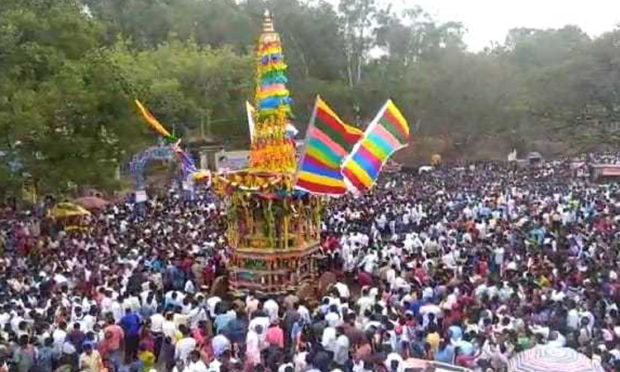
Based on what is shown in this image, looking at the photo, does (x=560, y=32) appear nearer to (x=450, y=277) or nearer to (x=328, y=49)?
(x=328, y=49)

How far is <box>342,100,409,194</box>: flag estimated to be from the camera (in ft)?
48.1

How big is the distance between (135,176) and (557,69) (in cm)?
1993

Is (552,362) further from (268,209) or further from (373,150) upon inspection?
(268,209)

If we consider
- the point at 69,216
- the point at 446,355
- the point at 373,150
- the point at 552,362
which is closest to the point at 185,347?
the point at 446,355

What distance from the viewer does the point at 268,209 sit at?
1552 cm

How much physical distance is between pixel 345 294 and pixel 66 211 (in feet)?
36.7

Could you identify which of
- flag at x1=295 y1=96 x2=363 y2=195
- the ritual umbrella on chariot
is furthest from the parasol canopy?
flag at x1=295 y1=96 x2=363 y2=195

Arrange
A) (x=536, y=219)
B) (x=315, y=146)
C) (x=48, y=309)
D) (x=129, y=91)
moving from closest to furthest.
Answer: (x=48, y=309) < (x=315, y=146) < (x=536, y=219) < (x=129, y=91)

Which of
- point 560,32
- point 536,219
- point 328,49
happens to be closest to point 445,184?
point 536,219

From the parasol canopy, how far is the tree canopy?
21.6 inches

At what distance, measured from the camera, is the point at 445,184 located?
29516 mm

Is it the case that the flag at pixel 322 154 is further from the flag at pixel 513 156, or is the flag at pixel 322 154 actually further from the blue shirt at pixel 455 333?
the flag at pixel 513 156

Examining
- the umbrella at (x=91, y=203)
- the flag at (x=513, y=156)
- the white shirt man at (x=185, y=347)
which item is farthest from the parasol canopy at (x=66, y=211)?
the flag at (x=513, y=156)

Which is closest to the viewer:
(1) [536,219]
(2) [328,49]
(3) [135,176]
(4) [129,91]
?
(1) [536,219]
